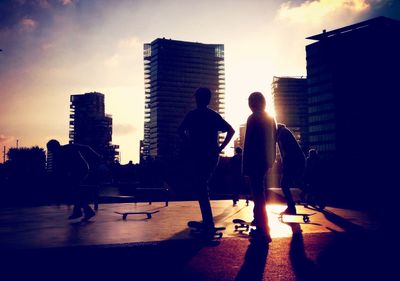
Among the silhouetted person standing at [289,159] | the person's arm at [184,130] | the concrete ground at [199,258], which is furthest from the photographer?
the silhouetted person standing at [289,159]

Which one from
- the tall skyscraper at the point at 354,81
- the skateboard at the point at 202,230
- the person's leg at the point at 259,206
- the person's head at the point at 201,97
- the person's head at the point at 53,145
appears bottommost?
the skateboard at the point at 202,230

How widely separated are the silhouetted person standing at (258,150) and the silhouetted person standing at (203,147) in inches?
23.0

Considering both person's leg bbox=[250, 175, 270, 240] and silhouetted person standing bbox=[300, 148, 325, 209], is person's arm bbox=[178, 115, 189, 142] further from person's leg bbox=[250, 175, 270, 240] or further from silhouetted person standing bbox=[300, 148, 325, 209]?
silhouetted person standing bbox=[300, 148, 325, 209]

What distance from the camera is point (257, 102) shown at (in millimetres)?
5910

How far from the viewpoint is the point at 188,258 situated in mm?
3898

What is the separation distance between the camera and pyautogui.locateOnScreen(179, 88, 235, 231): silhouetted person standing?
→ 6.02 metres

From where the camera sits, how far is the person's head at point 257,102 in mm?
5902

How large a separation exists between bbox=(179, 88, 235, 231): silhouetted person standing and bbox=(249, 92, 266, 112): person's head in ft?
2.17

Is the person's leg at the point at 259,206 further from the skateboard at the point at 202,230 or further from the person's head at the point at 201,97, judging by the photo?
the person's head at the point at 201,97

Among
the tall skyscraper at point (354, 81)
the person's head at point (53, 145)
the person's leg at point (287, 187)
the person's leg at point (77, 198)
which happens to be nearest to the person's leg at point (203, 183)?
the person's leg at point (287, 187)

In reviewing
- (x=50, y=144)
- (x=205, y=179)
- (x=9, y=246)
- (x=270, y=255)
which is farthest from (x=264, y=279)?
(x=50, y=144)

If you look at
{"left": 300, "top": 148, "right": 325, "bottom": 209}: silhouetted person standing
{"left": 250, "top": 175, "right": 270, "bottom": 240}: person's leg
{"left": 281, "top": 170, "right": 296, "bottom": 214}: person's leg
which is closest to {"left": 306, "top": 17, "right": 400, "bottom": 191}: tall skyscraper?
{"left": 300, "top": 148, "right": 325, "bottom": 209}: silhouetted person standing

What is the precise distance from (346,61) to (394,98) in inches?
896

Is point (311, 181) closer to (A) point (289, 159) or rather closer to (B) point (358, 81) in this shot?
(A) point (289, 159)
